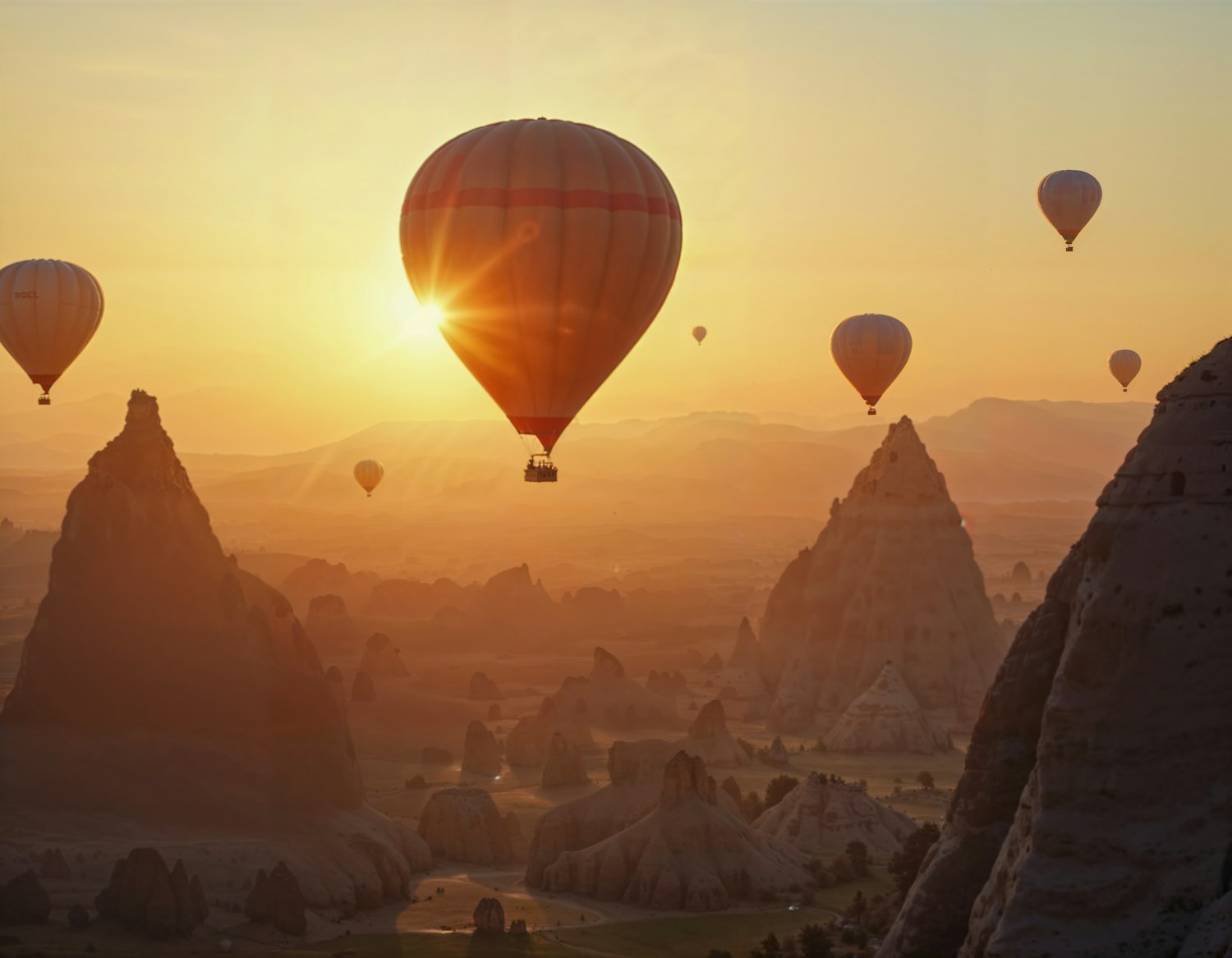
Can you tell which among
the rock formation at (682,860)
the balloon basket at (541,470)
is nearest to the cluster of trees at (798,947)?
the rock formation at (682,860)

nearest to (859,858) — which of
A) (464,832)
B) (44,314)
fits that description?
(464,832)

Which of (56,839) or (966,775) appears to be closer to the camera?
(966,775)

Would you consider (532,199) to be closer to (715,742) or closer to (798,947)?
(798,947)

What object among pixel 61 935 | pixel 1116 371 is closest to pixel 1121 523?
pixel 61 935

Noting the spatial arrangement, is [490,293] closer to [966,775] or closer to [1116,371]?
[966,775]

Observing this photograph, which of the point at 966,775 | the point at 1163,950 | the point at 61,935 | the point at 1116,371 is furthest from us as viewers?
the point at 1116,371

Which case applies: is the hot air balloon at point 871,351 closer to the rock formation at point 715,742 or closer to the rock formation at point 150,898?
the rock formation at point 715,742
